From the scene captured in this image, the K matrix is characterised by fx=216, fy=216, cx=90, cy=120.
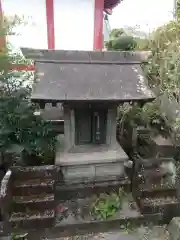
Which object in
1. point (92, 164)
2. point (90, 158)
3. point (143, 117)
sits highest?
point (143, 117)

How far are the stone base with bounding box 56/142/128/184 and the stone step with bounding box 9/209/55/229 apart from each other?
36.3 inches

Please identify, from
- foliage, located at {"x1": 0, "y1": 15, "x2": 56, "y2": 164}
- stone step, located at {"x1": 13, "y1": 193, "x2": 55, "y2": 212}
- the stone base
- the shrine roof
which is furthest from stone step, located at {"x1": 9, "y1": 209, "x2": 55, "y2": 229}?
the shrine roof

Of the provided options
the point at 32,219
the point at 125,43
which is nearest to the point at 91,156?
the point at 32,219

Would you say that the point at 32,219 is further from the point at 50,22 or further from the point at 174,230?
the point at 50,22

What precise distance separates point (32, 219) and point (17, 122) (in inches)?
78.0

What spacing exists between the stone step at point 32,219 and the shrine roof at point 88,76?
7.68 feet

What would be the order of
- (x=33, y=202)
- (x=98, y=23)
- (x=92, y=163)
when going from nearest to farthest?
(x=33, y=202), (x=92, y=163), (x=98, y=23)

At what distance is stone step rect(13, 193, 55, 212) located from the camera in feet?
14.2

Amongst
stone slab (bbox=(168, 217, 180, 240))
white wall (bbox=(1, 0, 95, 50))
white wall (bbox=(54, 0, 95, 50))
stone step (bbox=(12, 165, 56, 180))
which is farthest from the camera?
white wall (bbox=(54, 0, 95, 50))

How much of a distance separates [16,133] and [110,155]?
7.08 feet

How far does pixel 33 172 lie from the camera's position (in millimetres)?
4484

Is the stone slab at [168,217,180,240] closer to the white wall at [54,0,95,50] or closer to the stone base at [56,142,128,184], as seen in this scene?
the stone base at [56,142,128,184]

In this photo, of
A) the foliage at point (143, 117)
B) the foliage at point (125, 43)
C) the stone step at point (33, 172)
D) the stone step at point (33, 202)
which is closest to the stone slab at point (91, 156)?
the stone step at point (33, 172)

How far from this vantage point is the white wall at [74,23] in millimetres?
7414
